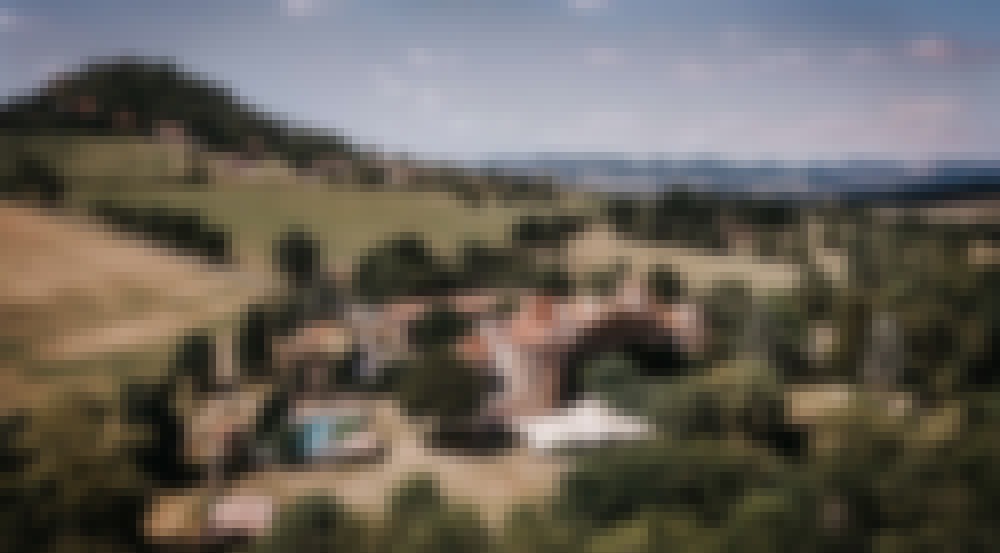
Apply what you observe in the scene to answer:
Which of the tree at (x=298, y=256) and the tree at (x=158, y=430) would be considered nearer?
the tree at (x=158, y=430)

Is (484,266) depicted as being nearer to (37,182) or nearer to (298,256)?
(298,256)

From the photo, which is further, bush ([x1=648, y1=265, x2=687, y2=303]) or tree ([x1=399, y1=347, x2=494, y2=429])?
bush ([x1=648, y1=265, x2=687, y2=303])

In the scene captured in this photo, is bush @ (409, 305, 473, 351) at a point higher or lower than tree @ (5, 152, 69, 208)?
lower

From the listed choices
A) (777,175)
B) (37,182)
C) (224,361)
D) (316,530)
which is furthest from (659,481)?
(37,182)

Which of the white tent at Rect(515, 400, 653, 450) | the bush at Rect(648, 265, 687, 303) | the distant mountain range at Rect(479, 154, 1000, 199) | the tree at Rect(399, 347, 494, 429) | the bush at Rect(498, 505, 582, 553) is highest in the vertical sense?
the distant mountain range at Rect(479, 154, 1000, 199)

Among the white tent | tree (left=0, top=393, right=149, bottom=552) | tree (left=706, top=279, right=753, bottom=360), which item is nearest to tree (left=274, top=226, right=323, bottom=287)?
tree (left=0, top=393, right=149, bottom=552)

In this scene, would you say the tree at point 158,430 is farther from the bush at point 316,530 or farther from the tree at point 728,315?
the tree at point 728,315

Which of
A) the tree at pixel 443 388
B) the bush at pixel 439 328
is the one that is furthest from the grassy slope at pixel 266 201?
the tree at pixel 443 388

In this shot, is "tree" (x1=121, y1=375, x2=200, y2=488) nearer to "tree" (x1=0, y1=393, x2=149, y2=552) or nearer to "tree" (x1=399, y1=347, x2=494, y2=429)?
"tree" (x1=0, y1=393, x2=149, y2=552)

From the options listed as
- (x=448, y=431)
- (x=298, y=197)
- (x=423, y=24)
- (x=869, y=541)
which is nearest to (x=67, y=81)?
(x=298, y=197)

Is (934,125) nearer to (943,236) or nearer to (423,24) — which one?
(943,236)
